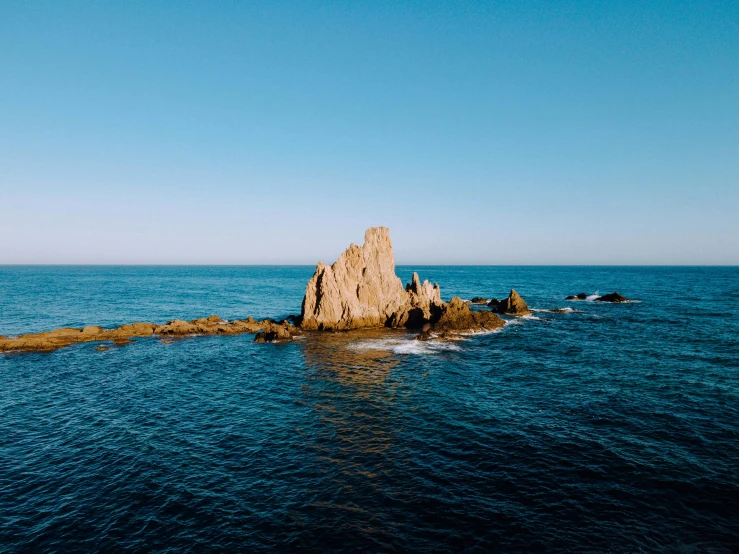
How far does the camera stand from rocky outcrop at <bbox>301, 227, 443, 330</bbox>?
227ft

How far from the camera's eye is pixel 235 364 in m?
48.6

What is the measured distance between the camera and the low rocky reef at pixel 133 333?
54.1 m

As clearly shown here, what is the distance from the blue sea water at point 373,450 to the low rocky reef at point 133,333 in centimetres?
501

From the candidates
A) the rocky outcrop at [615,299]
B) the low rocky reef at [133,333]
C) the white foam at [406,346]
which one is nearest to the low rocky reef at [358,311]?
the low rocky reef at [133,333]

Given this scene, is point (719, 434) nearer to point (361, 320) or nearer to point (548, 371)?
point (548, 371)

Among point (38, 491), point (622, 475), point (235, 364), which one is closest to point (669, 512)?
point (622, 475)

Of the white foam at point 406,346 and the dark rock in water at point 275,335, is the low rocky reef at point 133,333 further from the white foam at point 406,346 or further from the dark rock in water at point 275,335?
the white foam at point 406,346

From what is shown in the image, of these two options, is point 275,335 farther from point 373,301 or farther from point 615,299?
point 615,299

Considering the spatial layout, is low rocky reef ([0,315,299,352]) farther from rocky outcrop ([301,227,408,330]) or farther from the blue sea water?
rocky outcrop ([301,227,408,330])

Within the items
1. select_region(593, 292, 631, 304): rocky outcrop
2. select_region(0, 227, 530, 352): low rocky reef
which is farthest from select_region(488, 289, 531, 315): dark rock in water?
select_region(593, 292, 631, 304): rocky outcrop

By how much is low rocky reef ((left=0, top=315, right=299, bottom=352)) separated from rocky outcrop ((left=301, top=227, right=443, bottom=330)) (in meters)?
6.45

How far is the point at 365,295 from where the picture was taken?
234 feet

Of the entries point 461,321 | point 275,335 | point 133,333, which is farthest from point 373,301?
point 133,333

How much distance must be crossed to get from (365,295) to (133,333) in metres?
39.6
